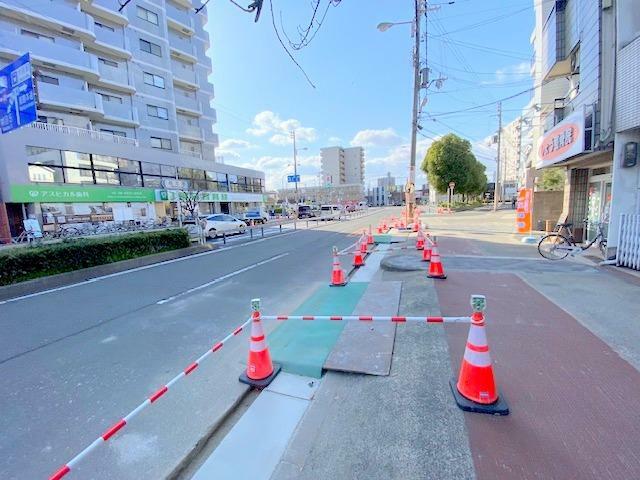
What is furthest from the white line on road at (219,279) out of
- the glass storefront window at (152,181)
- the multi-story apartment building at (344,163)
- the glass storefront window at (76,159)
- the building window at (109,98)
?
the multi-story apartment building at (344,163)

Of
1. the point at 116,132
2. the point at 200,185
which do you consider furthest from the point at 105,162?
the point at 200,185

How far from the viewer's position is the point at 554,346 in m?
3.42

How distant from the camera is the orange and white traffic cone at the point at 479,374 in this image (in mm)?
2434

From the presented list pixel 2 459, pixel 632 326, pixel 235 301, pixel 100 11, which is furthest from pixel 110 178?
pixel 632 326

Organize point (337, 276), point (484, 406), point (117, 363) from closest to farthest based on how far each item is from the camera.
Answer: point (484, 406) → point (117, 363) → point (337, 276)

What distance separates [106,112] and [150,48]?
28.1 ft

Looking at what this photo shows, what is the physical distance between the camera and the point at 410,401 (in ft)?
8.51

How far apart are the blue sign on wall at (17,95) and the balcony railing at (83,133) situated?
12107 millimetres

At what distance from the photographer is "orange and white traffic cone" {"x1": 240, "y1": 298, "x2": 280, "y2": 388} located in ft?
9.82

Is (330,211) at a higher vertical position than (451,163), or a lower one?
lower

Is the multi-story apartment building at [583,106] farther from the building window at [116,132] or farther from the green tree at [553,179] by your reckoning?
the building window at [116,132]

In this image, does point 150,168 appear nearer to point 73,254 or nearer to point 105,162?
point 105,162

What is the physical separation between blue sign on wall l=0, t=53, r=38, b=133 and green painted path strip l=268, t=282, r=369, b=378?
911 centimetres

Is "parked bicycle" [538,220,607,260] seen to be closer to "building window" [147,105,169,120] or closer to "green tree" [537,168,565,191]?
"green tree" [537,168,565,191]
